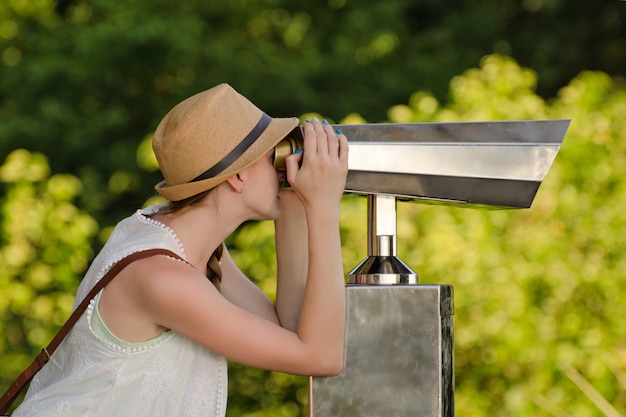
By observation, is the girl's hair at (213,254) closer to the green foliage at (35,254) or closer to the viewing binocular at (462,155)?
the viewing binocular at (462,155)

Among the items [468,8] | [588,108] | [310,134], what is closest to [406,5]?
[468,8]

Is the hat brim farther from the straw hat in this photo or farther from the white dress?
the white dress

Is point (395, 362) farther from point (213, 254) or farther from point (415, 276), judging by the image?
point (213, 254)

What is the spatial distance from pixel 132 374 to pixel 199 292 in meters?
0.21

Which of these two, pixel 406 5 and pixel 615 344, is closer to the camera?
pixel 615 344

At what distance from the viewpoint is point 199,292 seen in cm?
177

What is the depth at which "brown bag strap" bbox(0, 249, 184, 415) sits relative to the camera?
183 centimetres

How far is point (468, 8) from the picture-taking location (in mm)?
8508

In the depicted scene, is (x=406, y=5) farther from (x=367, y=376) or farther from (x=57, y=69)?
(x=367, y=376)

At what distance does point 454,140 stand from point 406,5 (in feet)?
22.9

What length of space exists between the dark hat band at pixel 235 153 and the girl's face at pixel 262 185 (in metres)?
0.04

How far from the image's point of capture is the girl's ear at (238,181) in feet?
6.12

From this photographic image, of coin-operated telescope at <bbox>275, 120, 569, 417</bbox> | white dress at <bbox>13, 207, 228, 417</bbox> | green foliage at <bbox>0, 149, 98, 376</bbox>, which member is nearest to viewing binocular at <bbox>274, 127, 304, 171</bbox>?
coin-operated telescope at <bbox>275, 120, 569, 417</bbox>

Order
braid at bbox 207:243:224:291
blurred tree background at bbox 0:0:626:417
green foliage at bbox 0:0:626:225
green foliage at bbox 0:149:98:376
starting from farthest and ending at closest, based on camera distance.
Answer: green foliage at bbox 0:0:626:225 → green foliage at bbox 0:149:98:376 → blurred tree background at bbox 0:0:626:417 → braid at bbox 207:243:224:291
